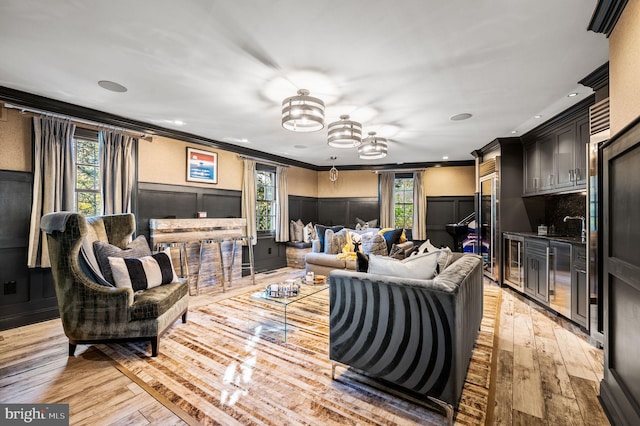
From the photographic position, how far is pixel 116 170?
3.97 m

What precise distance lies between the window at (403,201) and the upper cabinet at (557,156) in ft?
9.23

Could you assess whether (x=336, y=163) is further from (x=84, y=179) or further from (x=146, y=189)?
(x=84, y=179)

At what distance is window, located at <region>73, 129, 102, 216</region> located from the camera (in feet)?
12.4

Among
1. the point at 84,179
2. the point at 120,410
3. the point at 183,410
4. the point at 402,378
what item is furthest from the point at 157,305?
the point at 84,179

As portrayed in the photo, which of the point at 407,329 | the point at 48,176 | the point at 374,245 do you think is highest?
the point at 48,176

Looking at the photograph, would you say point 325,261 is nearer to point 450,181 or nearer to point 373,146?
point 373,146

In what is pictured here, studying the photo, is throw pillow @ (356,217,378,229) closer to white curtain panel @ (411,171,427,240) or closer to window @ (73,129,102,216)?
white curtain panel @ (411,171,427,240)

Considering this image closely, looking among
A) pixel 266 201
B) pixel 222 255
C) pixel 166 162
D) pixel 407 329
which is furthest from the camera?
pixel 266 201

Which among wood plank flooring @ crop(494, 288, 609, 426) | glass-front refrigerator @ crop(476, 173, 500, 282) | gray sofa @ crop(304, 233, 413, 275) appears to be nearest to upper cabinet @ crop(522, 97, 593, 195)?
glass-front refrigerator @ crop(476, 173, 500, 282)

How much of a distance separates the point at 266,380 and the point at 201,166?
→ 3.98m

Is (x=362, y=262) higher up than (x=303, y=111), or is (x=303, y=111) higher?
(x=303, y=111)

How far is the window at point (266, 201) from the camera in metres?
6.39

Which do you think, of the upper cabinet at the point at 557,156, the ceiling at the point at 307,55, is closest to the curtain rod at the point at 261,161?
the ceiling at the point at 307,55

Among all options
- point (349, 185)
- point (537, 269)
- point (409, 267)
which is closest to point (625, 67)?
point (409, 267)
